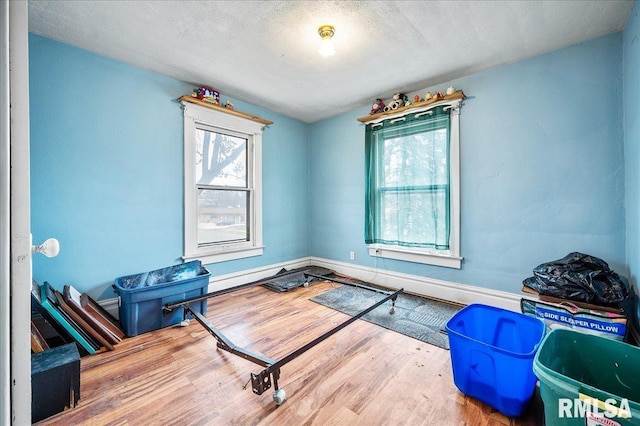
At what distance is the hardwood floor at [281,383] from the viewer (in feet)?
4.42

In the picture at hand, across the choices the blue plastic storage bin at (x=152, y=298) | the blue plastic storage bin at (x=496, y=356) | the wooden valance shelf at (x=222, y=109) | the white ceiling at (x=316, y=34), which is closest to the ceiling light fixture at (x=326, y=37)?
the white ceiling at (x=316, y=34)

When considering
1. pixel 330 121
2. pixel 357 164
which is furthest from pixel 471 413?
pixel 330 121

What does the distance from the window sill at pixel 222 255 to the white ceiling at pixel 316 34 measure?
193 cm

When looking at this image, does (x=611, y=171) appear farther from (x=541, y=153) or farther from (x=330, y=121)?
(x=330, y=121)

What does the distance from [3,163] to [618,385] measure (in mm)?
2532

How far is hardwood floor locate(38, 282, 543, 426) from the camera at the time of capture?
53.0 inches

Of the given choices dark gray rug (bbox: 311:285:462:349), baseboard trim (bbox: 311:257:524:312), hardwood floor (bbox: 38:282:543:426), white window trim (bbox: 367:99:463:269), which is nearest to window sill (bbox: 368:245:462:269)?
white window trim (bbox: 367:99:463:269)

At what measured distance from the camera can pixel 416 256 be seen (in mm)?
3139

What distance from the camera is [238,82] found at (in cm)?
290

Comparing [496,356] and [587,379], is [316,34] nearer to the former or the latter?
[496,356]

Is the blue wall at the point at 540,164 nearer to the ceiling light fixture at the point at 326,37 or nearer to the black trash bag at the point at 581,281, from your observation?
the black trash bag at the point at 581,281

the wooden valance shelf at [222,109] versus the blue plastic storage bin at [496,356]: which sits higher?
the wooden valance shelf at [222,109]

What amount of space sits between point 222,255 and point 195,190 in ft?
2.75

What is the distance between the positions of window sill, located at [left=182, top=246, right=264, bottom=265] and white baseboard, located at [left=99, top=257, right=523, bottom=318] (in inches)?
7.8
